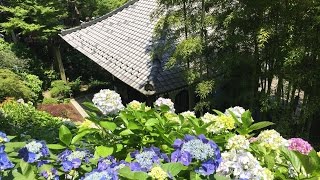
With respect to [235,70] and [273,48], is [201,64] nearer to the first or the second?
[235,70]

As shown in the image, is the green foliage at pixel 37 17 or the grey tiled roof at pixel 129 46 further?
the green foliage at pixel 37 17

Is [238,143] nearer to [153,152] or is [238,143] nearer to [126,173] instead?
[153,152]

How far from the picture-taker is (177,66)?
8.77 meters

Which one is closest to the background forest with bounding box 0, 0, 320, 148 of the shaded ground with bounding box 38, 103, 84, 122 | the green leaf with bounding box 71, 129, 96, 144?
the green leaf with bounding box 71, 129, 96, 144

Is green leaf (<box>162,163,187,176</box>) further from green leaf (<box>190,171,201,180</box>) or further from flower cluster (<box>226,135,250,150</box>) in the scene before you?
flower cluster (<box>226,135,250,150</box>)

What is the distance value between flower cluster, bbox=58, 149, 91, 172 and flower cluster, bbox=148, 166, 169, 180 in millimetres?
382

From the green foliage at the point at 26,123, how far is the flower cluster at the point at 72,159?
410cm

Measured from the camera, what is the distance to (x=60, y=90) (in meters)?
14.1

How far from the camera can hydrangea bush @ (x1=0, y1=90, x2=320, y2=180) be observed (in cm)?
151

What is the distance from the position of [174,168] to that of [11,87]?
10.4 metres

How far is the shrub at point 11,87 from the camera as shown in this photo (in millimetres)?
10797

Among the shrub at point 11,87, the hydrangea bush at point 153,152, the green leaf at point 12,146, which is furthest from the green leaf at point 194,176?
the shrub at point 11,87

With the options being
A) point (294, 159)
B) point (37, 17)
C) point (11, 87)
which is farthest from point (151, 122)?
point (37, 17)

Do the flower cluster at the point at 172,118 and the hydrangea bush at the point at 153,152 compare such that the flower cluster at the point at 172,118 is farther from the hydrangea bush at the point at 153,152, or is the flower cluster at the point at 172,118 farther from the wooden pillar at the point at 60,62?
the wooden pillar at the point at 60,62
